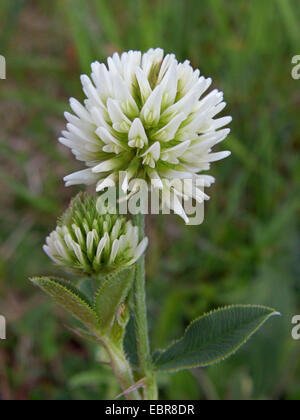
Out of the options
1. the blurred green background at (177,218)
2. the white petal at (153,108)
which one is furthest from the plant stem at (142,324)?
the blurred green background at (177,218)

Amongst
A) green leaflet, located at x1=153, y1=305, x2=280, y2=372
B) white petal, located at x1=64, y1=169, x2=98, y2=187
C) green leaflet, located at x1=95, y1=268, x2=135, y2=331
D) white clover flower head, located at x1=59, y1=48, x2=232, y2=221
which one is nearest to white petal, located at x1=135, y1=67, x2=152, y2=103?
white clover flower head, located at x1=59, y1=48, x2=232, y2=221

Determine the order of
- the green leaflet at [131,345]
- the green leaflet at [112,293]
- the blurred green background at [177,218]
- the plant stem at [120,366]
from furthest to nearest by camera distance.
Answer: the blurred green background at [177,218], the green leaflet at [131,345], the plant stem at [120,366], the green leaflet at [112,293]

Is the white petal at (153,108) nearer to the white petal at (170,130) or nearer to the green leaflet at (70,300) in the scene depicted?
the white petal at (170,130)

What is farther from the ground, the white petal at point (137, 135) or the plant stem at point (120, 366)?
the white petal at point (137, 135)

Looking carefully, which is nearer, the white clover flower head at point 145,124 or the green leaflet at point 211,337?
the white clover flower head at point 145,124

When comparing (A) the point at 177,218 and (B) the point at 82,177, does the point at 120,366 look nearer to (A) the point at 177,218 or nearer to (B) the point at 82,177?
(B) the point at 82,177

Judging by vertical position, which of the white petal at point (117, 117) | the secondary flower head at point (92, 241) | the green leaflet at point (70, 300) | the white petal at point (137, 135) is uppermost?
the white petal at point (117, 117)

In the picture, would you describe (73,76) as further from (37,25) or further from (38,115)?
(37,25)
